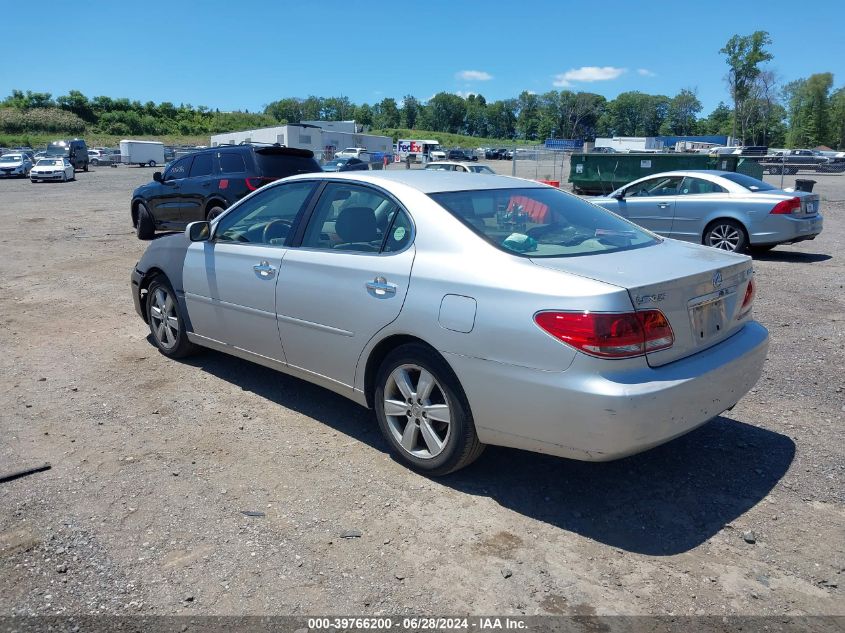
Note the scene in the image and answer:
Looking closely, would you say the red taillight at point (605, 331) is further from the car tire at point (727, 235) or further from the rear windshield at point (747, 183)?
the rear windshield at point (747, 183)

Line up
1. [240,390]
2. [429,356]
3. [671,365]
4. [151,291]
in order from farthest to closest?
[151,291], [240,390], [429,356], [671,365]

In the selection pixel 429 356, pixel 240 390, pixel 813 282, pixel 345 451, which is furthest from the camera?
pixel 813 282

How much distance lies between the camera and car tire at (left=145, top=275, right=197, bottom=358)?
572cm

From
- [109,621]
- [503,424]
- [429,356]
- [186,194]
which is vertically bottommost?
[109,621]

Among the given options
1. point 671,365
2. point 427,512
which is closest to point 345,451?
point 427,512

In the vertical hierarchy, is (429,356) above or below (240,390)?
above

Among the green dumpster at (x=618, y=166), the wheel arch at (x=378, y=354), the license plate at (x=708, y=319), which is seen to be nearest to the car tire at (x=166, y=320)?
the wheel arch at (x=378, y=354)

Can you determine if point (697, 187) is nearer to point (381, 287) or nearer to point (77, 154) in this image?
point (381, 287)

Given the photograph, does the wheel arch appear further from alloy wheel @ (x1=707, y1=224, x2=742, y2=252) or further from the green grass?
the green grass

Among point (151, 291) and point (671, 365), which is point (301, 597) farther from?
point (151, 291)

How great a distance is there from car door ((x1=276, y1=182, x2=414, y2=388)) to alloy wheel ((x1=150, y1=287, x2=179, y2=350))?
1.68m

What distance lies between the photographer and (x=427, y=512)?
11.6 ft

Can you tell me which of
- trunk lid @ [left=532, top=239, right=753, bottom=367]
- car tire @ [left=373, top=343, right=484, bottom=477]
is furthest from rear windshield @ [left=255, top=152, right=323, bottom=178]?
trunk lid @ [left=532, top=239, right=753, bottom=367]

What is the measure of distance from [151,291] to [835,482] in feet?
17.4
